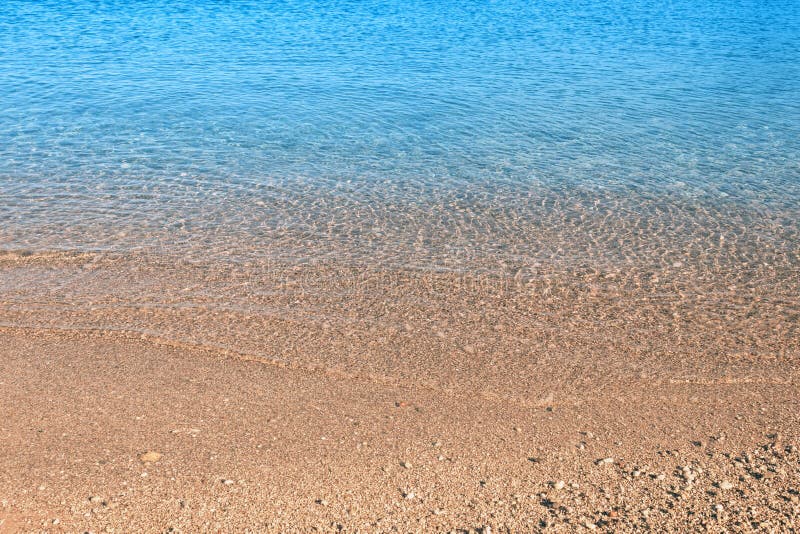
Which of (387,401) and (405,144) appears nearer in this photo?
(387,401)

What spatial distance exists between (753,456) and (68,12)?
17.4m

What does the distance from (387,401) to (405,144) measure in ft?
16.1

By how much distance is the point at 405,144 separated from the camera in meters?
8.20

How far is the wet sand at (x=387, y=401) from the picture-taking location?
9.57 ft

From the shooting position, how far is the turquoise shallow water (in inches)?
232

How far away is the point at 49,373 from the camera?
3920 mm

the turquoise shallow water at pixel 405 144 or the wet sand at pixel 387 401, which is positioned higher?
the wet sand at pixel 387 401

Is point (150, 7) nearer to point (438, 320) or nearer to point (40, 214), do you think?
point (40, 214)

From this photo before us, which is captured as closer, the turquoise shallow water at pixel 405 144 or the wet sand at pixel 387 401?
the wet sand at pixel 387 401

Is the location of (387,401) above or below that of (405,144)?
above

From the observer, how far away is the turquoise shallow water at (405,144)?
19.3ft

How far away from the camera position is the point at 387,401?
3.73 metres

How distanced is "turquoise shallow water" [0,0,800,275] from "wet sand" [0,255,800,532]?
670mm

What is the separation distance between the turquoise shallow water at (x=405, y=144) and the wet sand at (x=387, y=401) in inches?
26.4
